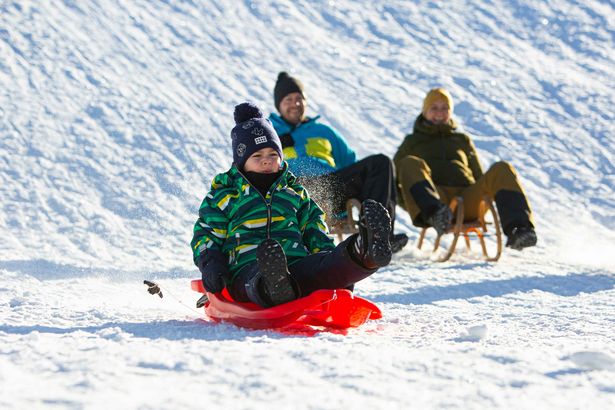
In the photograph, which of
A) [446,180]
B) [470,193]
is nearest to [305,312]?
[470,193]

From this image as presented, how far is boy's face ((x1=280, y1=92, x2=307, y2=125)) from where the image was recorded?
16.9 feet

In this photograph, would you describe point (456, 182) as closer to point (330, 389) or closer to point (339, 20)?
point (330, 389)

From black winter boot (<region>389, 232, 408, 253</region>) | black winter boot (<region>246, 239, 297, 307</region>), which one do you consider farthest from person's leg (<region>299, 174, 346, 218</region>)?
black winter boot (<region>246, 239, 297, 307</region>)

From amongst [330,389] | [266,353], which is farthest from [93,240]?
[330,389]

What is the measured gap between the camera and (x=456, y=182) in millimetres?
5434

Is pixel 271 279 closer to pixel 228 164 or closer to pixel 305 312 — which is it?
pixel 305 312

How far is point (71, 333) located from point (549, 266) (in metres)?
3.56

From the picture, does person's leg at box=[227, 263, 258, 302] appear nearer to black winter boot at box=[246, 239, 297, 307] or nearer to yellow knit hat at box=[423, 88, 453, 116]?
black winter boot at box=[246, 239, 297, 307]

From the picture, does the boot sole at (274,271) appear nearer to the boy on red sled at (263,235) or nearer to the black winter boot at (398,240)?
the boy on red sled at (263,235)

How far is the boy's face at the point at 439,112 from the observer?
564 cm

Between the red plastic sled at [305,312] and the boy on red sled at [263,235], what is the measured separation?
4 centimetres

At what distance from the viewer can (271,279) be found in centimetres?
248

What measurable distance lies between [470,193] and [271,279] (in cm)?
305

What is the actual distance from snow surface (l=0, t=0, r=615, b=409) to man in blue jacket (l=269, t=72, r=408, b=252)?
21.0 inches
